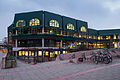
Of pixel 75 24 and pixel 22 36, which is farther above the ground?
pixel 75 24

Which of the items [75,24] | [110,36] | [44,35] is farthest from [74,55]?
[110,36]

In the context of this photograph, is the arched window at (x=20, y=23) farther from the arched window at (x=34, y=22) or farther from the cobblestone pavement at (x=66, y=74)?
the cobblestone pavement at (x=66, y=74)

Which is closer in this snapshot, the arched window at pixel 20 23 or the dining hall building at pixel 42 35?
the dining hall building at pixel 42 35

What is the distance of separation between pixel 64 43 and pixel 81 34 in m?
13.1

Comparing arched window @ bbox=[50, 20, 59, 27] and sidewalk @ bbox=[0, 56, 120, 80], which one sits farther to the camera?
arched window @ bbox=[50, 20, 59, 27]

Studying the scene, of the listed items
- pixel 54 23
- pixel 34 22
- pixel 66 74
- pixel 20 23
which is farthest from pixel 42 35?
pixel 66 74

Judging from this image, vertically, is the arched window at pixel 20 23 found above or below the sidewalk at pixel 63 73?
above

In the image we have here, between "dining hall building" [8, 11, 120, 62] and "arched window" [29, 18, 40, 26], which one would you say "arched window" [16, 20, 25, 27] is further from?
"arched window" [29, 18, 40, 26]

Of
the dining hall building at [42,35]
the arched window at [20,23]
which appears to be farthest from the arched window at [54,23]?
the arched window at [20,23]

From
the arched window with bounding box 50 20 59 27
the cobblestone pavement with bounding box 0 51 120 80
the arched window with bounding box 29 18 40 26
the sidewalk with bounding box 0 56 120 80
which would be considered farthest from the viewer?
the arched window with bounding box 50 20 59 27

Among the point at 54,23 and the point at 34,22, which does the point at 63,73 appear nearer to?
the point at 34,22

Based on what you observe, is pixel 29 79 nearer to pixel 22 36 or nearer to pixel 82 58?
pixel 82 58

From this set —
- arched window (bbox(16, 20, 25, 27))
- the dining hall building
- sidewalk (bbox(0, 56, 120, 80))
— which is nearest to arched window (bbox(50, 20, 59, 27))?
the dining hall building

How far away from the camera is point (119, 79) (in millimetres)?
6957
